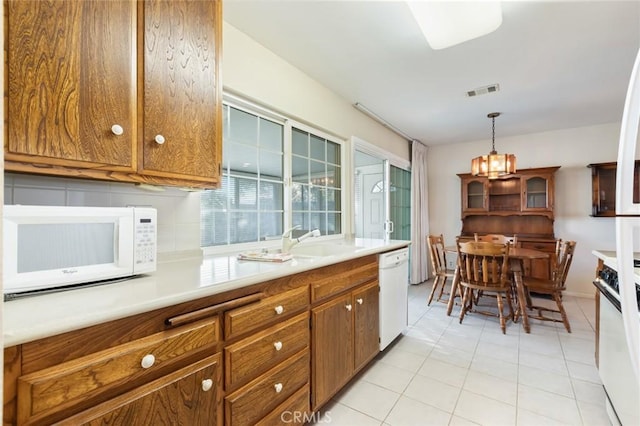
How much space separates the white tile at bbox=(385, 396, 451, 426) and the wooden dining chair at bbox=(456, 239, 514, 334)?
1.52 metres

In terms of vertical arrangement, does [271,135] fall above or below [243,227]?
above

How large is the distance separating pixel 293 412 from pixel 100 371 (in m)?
0.94

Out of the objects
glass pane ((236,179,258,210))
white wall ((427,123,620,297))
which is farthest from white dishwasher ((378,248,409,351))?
white wall ((427,123,620,297))

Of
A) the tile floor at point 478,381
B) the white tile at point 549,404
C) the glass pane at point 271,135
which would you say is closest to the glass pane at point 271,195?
the glass pane at point 271,135

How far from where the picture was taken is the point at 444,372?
6.88ft

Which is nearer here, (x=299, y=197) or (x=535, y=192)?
(x=299, y=197)

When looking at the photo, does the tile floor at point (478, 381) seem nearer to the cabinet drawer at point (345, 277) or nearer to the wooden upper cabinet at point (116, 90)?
the cabinet drawer at point (345, 277)

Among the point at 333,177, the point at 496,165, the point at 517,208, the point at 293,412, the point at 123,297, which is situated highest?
the point at 496,165

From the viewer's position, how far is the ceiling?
180 cm

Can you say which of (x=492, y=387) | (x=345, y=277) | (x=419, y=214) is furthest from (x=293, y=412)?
(x=419, y=214)

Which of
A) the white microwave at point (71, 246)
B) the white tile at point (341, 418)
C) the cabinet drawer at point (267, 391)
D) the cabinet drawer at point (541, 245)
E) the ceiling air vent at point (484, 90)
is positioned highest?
the ceiling air vent at point (484, 90)

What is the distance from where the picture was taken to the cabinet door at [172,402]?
791mm

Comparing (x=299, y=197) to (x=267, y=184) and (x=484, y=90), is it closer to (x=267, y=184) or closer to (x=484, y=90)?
(x=267, y=184)

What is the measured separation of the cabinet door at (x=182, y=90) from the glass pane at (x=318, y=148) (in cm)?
139
